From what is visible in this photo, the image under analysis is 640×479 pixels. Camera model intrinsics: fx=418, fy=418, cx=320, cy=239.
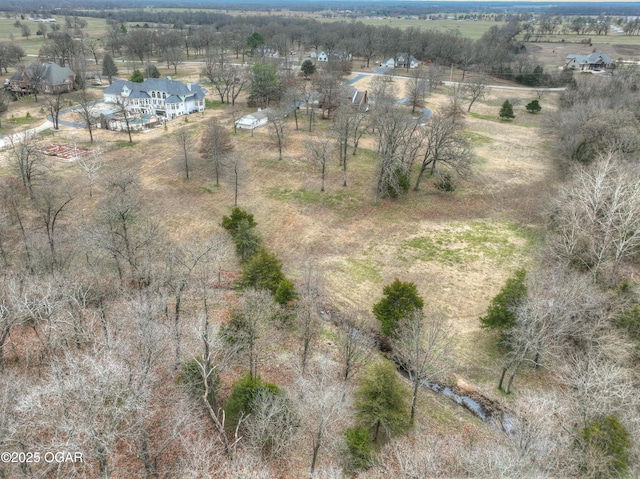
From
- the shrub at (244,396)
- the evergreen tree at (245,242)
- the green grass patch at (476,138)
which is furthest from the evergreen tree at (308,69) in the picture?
the shrub at (244,396)

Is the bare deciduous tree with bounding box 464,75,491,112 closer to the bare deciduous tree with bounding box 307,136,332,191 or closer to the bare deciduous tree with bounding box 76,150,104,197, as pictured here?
the bare deciduous tree with bounding box 307,136,332,191

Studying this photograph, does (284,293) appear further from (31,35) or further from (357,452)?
(31,35)

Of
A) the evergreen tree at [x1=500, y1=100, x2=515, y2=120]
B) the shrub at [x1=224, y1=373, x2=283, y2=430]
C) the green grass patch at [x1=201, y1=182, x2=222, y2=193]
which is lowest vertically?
the shrub at [x1=224, y1=373, x2=283, y2=430]

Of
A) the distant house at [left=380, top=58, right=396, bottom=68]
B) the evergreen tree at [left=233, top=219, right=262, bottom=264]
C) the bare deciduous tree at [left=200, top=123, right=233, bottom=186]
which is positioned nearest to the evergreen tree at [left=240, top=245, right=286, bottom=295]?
the evergreen tree at [left=233, top=219, right=262, bottom=264]

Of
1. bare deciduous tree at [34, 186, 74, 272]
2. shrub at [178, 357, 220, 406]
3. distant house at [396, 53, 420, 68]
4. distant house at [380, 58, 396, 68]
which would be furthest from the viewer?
distant house at [380, 58, 396, 68]

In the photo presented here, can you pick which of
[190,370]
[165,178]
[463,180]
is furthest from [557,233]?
[165,178]

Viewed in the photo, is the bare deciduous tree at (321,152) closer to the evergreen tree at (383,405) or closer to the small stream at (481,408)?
the small stream at (481,408)

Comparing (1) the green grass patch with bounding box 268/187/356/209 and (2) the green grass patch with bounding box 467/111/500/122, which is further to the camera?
(2) the green grass patch with bounding box 467/111/500/122

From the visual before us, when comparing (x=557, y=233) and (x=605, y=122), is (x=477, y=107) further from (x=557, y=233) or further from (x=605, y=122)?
(x=557, y=233)
